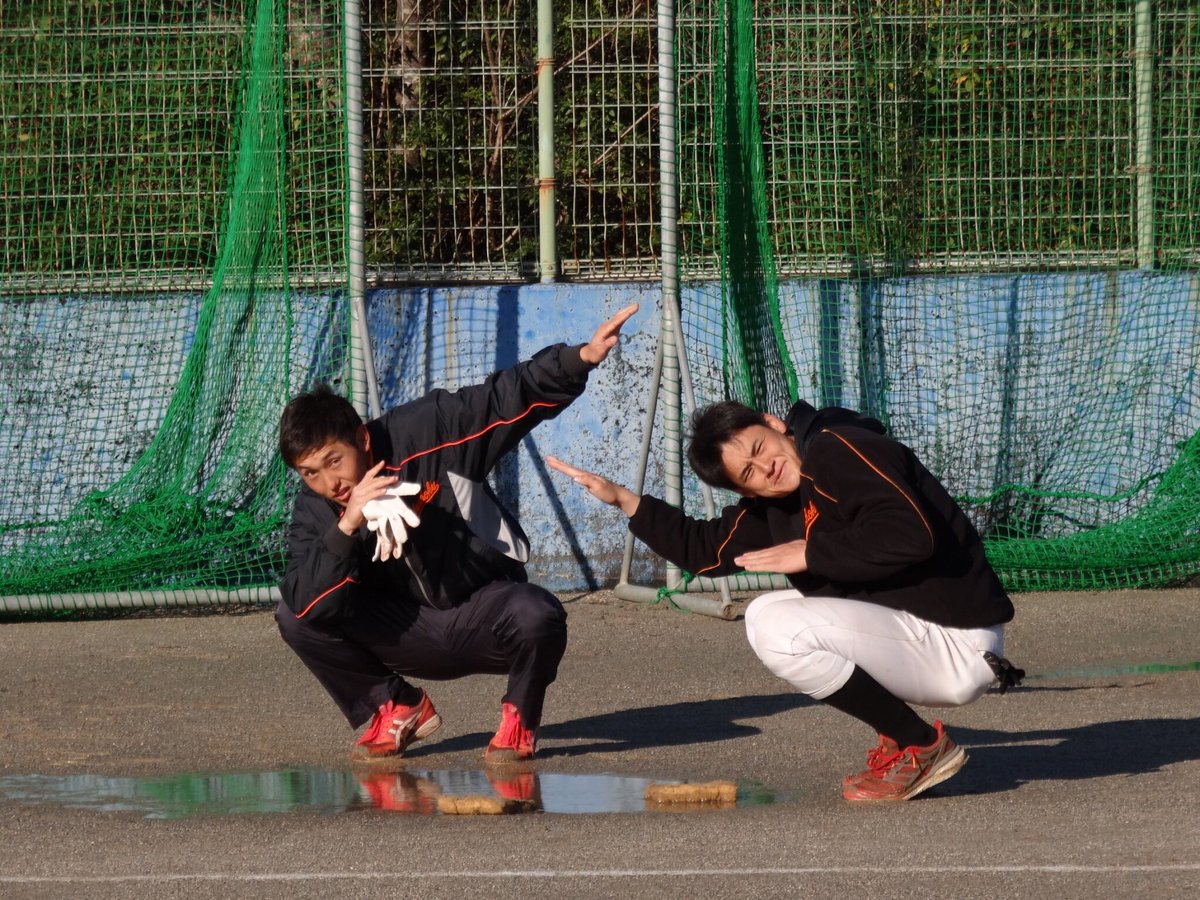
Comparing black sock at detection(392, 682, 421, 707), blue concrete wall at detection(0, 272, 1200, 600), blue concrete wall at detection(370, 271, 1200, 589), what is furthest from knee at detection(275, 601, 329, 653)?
blue concrete wall at detection(370, 271, 1200, 589)

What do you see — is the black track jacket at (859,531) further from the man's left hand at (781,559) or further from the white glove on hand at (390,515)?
the white glove on hand at (390,515)

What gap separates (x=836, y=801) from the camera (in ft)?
16.9

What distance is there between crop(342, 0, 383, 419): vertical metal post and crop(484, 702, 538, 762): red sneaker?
11.1 ft

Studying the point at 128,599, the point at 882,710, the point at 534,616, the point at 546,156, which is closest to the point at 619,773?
the point at 534,616

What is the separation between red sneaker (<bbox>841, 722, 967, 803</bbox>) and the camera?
199 inches

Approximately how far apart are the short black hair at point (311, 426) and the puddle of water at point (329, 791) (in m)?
1.04

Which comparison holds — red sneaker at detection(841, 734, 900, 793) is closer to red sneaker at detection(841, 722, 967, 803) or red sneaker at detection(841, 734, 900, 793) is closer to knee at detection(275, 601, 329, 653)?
red sneaker at detection(841, 722, 967, 803)

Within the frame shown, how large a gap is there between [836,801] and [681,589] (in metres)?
3.86

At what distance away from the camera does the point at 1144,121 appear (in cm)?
986

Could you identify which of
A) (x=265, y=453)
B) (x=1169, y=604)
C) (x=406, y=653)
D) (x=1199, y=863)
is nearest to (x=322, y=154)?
(x=265, y=453)

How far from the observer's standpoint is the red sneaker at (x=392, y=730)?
5.88 metres

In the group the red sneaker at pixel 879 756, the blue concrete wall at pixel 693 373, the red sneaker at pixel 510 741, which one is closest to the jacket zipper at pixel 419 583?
the red sneaker at pixel 510 741

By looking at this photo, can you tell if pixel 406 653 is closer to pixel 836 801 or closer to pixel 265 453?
pixel 836 801

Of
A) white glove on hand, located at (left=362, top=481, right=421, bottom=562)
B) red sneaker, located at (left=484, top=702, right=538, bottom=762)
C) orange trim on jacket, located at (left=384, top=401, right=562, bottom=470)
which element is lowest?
red sneaker, located at (left=484, top=702, right=538, bottom=762)
